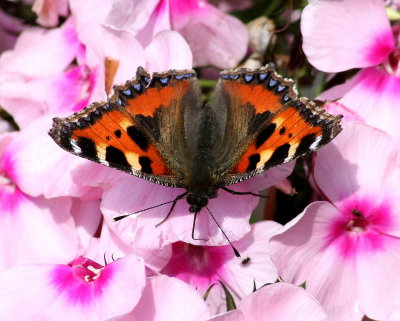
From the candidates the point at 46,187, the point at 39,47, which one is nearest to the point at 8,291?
the point at 46,187

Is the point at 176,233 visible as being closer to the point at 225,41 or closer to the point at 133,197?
the point at 133,197

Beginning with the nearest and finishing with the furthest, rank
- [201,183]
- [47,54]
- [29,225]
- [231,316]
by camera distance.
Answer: [231,316] < [201,183] < [29,225] < [47,54]

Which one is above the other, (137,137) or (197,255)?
(137,137)

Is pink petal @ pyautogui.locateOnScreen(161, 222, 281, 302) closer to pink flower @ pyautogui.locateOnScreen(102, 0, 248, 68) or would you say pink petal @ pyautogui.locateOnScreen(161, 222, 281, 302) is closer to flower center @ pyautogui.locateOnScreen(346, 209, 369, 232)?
flower center @ pyautogui.locateOnScreen(346, 209, 369, 232)

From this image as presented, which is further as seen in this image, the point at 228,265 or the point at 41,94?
the point at 41,94

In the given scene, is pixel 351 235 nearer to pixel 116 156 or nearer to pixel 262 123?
pixel 262 123

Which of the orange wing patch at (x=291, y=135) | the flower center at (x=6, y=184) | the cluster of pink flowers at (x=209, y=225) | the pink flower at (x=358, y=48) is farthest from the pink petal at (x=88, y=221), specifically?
the pink flower at (x=358, y=48)

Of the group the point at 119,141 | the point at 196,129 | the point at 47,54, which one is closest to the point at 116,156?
the point at 119,141

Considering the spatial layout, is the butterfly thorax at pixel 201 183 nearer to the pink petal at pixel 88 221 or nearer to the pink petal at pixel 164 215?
the pink petal at pixel 164 215
